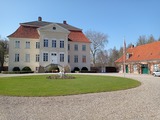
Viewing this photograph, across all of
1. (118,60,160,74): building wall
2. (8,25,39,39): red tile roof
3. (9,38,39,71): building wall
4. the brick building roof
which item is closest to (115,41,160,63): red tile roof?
(118,60,160,74): building wall

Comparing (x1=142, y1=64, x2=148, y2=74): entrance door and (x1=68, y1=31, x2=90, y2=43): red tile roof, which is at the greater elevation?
(x1=68, y1=31, x2=90, y2=43): red tile roof

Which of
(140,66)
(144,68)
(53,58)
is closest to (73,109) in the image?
(53,58)

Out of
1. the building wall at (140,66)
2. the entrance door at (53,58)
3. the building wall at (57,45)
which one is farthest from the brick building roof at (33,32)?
the building wall at (140,66)

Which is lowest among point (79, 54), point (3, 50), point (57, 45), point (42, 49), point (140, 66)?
point (140, 66)

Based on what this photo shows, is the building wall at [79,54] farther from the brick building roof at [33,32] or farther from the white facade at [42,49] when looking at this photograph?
the white facade at [42,49]

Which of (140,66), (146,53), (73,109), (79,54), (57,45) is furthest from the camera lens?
(79,54)

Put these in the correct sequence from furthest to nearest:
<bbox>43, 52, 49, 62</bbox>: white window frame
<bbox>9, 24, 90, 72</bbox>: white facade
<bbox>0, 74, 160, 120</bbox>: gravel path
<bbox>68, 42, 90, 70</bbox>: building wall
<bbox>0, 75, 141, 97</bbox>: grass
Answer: <bbox>68, 42, 90, 70</bbox>: building wall → <bbox>43, 52, 49, 62</bbox>: white window frame → <bbox>9, 24, 90, 72</bbox>: white facade → <bbox>0, 75, 141, 97</bbox>: grass → <bbox>0, 74, 160, 120</bbox>: gravel path

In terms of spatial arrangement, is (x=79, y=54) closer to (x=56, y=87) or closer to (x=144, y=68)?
(x=144, y=68)

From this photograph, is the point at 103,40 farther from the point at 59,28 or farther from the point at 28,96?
the point at 28,96

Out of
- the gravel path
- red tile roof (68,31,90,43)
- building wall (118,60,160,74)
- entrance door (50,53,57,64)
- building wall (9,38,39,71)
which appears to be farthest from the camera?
red tile roof (68,31,90,43)

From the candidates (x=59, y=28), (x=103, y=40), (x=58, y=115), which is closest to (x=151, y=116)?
(x=58, y=115)

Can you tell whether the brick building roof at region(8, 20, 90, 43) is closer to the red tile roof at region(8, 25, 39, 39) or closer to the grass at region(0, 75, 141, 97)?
the red tile roof at region(8, 25, 39, 39)

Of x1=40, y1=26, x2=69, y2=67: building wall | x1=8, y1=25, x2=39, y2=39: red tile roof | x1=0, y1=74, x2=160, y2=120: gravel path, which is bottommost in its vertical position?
x1=0, y1=74, x2=160, y2=120: gravel path

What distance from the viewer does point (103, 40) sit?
60156mm
